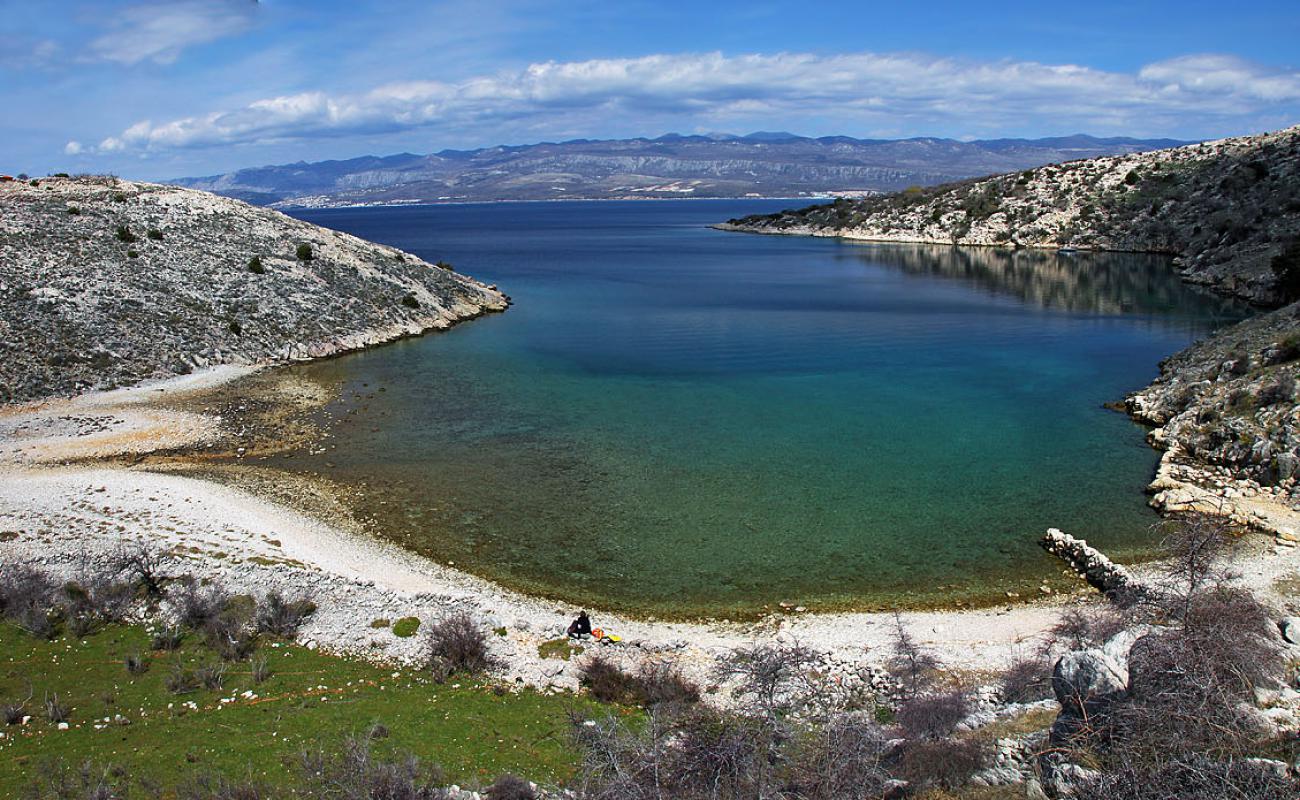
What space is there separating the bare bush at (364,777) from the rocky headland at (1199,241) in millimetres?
26874

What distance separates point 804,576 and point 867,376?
87.4ft

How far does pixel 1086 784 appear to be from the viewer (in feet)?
37.4

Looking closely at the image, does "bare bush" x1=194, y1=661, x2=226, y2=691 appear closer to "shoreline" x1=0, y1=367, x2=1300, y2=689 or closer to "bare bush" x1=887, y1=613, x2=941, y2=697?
A: "shoreline" x1=0, y1=367, x2=1300, y2=689

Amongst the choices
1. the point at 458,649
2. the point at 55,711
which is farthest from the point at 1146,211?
the point at 55,711

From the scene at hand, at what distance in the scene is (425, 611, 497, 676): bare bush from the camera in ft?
63.3

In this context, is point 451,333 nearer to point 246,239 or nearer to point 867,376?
point 246,239

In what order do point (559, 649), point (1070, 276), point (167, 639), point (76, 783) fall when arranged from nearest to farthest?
point (76, 783) < point (167, 639) < point (559, 649) < point (1070, 276)

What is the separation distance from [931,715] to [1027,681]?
10.1ft

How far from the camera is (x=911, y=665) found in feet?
62.3

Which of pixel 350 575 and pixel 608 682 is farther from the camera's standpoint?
pixel 350 575

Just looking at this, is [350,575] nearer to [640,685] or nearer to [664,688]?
[640,685]

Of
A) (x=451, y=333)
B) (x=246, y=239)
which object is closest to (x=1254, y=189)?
(x=451, y=333)

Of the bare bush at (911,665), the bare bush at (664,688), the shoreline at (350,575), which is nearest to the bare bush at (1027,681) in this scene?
the shoreline at (350,575)

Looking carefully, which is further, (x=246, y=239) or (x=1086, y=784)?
(x=246, y=239)
